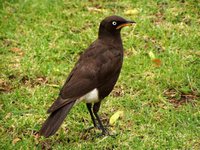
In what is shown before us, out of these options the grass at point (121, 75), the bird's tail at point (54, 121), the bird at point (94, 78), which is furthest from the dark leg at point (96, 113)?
the bird's tail at point (54, 121)

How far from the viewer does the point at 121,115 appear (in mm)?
6387

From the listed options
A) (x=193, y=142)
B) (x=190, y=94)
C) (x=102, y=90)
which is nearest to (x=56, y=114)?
(x=102, y=90)

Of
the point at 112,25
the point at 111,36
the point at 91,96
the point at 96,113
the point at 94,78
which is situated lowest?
the point at 96,113

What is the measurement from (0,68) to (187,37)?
3136mm

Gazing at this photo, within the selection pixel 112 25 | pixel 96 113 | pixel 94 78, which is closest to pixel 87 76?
pixel 94 78

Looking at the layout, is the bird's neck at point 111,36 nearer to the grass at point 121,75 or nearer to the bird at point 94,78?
the bird at point 94,78

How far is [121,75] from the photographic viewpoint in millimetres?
7270

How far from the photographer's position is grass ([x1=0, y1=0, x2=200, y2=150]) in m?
5.98

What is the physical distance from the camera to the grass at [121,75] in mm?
5984

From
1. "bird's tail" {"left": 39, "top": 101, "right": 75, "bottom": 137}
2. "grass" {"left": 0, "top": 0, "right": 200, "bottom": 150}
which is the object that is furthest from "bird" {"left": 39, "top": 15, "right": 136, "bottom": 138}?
"grass" {"left": 0, "top": 0, "right": 200, "bottom": 150}

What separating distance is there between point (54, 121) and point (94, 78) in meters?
0.71

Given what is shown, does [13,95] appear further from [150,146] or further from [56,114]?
[150,146]

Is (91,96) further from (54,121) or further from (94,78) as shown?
(54,121)

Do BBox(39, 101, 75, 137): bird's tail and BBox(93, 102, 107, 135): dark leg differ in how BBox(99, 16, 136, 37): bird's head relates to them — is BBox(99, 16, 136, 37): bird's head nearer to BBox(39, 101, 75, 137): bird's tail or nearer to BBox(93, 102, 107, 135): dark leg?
BBox(93, 102, 107, 135): dark leg
